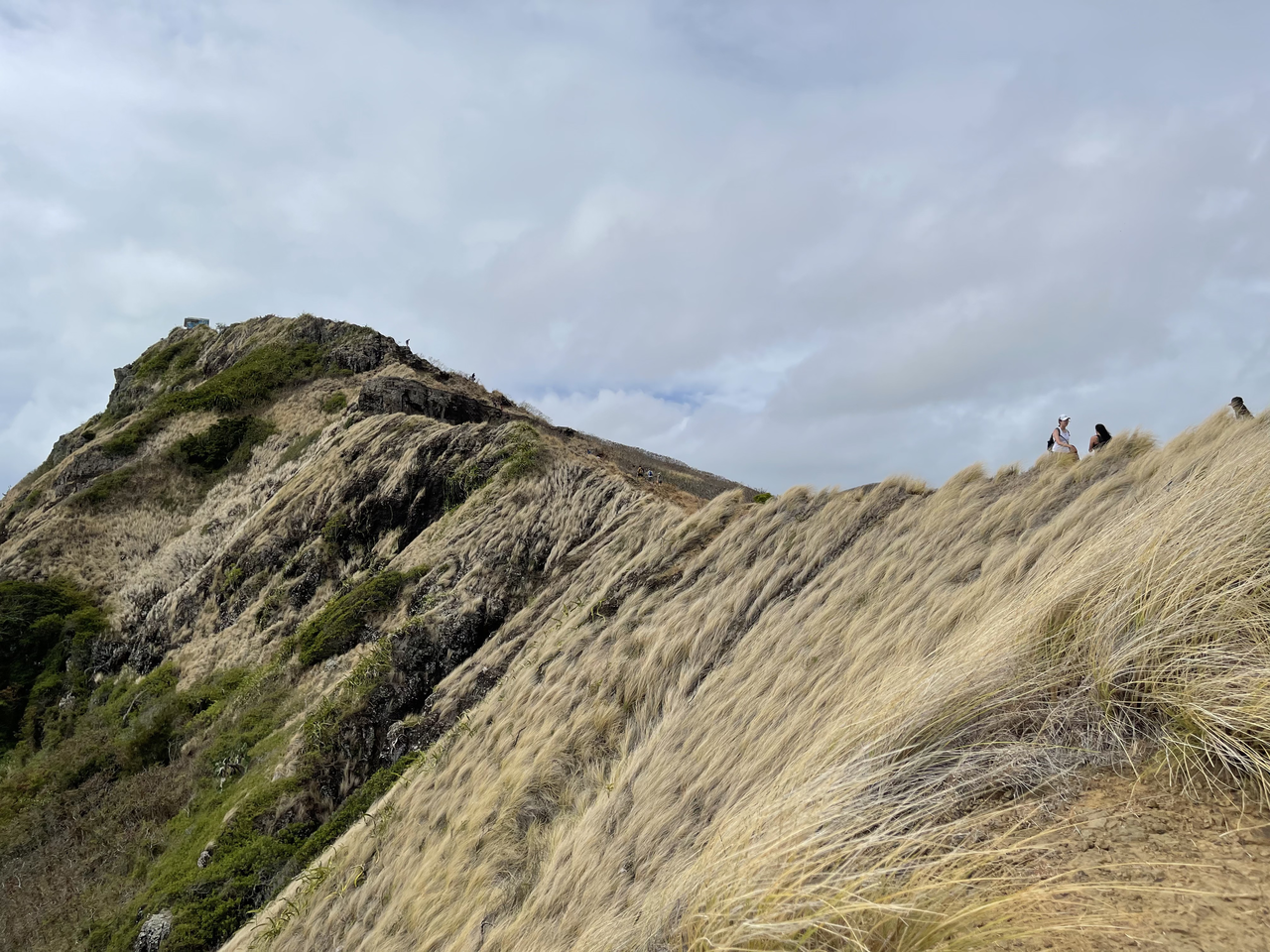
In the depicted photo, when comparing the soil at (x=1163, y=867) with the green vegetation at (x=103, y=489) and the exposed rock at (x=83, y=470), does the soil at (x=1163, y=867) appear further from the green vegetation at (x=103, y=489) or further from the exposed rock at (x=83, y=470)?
the exposed rock at (x=83, y=470)

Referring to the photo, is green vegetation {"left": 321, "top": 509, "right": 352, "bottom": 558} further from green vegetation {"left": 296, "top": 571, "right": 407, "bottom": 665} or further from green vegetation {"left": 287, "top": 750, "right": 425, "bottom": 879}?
green vegetation {"left": 287, "top": 750, "right": 425, "bottom": 879}

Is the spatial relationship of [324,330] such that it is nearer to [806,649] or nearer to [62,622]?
[62,622]

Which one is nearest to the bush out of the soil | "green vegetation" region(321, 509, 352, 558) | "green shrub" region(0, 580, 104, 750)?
"green shrub" region(0, 580, 104, 750)

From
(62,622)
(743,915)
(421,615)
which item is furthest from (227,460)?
(743,915)

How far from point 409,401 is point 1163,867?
3099cm

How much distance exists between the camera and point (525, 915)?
6.95 metres

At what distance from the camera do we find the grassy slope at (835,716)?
12.4 feet

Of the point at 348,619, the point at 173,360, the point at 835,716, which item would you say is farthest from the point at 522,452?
the point at 173,360

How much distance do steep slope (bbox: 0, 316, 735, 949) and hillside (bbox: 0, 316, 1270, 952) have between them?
0.12 m

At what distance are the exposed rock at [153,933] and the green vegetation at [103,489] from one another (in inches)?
1100

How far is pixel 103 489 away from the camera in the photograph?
34562 mm

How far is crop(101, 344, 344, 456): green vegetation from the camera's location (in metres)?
38.5

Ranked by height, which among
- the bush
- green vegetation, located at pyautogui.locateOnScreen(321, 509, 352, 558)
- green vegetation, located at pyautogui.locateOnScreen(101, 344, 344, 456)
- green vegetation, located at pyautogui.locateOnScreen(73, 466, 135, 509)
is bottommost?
green vegetation, located at pyautogui.locateOnScreen(321, 509, 352, 558)

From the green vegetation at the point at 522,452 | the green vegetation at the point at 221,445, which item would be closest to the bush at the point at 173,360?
the green vegetation at the point at 221,445
